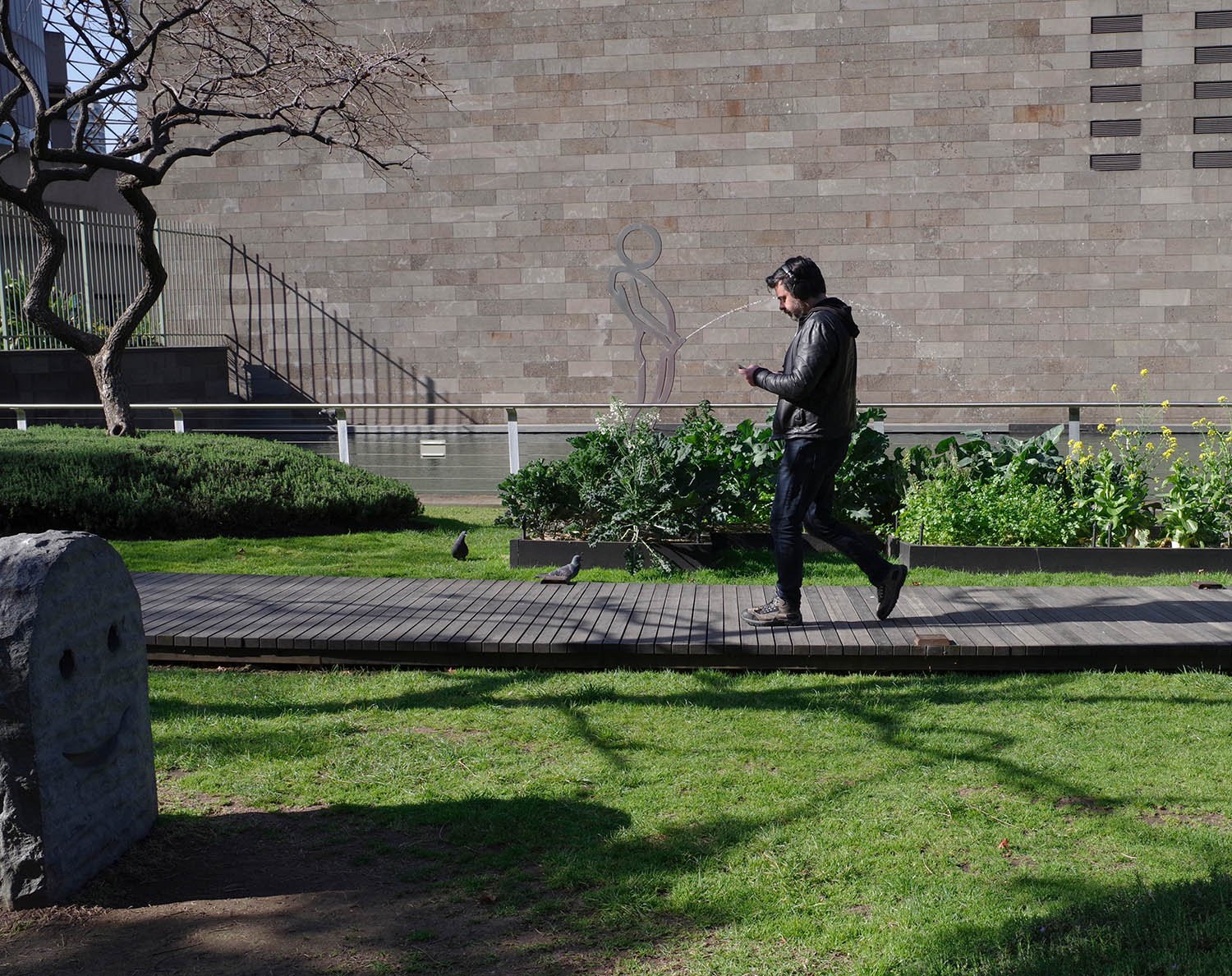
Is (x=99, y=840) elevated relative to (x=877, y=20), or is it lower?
lower

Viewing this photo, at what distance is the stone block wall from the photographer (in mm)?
17031

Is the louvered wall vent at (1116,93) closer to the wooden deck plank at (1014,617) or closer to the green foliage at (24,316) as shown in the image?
the wooden deck plank at (1014,617)

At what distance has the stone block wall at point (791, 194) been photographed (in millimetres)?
17031

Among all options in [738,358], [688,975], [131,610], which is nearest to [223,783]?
[131,610]

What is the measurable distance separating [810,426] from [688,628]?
4.18 ft

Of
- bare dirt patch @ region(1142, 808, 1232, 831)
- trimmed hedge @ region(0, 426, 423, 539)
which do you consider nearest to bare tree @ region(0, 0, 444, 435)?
trimmed hedge @ region(0, 426, 423, 539)

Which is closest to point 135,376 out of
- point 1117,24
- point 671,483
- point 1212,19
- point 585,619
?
point 671,483

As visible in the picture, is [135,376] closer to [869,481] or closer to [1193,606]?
[869,481]

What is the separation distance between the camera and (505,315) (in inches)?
729

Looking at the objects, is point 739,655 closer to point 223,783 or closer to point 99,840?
point 223,783

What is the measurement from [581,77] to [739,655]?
1404 centimetres

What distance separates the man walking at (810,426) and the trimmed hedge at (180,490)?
4922 mm

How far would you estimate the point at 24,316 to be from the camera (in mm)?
13609

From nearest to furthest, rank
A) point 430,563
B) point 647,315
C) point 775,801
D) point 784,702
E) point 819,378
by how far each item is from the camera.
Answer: point 775,801
point 784,702
point 819,378
point 430,563
point 647,315
